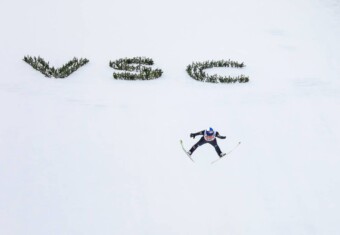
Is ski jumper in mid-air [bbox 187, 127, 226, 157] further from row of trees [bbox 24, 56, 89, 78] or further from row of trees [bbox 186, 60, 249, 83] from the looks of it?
row of trees [bbox 24, 56, 89, 78]

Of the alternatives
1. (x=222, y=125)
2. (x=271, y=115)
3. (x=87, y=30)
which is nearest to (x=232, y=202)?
(x=222, y=125)

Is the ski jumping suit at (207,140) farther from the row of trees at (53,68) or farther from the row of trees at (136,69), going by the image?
the row of trees at (53,68)

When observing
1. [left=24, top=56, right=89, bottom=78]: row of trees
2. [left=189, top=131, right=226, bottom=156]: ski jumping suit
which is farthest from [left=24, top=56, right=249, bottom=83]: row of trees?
[left=189, top=131, right=226, bottom=156]: ski jumping suit

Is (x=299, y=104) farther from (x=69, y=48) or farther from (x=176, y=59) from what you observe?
(x=69, y=48)

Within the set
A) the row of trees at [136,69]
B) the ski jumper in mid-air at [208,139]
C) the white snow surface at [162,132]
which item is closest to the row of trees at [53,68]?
the row of trees at [136,69]

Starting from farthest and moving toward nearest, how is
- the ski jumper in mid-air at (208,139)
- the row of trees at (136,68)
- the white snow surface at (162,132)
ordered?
the row of trees at (136,68)
the ski jumper in mid-air at (208,139)
the white snow surface at (162,132)

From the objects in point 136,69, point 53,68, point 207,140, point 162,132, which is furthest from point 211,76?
point 53,68

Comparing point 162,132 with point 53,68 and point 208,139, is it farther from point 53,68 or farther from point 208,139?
point 53,68
